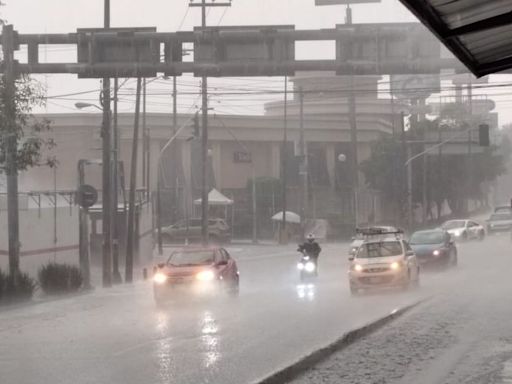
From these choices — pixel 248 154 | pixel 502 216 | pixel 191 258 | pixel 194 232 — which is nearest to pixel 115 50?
pixel 191 258

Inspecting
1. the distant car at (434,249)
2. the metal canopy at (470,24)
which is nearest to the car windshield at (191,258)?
the distant car at (434,249)

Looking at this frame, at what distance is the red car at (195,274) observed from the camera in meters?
21.9

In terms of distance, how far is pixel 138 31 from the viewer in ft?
73.2

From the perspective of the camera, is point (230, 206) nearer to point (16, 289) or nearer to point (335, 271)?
point (335, 271)

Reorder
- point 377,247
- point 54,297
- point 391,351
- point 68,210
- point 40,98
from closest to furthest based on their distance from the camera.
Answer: point 391,351
point 40,98
point 377,247
point 54,297
point 68,210

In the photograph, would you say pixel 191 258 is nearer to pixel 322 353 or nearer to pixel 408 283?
pixel 408 283

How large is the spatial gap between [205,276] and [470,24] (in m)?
14.5

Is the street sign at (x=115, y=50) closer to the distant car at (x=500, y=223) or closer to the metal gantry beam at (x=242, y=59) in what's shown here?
the metal gantry beam at (x=242, y=59)

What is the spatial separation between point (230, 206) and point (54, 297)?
44.8 meters

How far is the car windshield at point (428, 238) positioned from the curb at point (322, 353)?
15446 mm

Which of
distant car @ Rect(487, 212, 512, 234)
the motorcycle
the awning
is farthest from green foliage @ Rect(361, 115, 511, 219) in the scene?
the motorcycle

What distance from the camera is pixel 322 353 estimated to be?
12.2 metres

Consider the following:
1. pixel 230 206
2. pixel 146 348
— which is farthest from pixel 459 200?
pixel 146 348

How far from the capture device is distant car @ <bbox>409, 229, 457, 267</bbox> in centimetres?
3172
